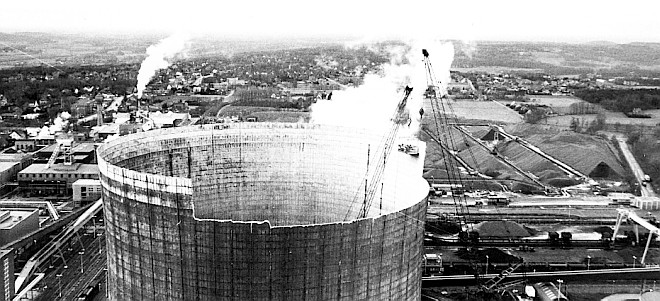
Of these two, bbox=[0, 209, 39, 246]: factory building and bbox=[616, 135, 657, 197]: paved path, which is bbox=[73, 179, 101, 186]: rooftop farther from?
bbox=[616, 135, 657, 197]: paved path

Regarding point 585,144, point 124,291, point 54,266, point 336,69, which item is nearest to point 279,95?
point 336,69

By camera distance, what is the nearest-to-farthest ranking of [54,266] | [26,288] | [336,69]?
[26,288] < [54,266] < [336,69]

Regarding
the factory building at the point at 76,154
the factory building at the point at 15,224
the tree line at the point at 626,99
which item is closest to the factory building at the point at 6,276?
the factory building at the point at 15,224

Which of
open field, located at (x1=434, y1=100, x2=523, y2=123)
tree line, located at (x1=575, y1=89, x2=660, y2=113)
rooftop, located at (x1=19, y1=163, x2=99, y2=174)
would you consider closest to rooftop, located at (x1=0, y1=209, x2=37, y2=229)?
rooftop, located at (x1=19, y1=163, x2=99, y2=174)

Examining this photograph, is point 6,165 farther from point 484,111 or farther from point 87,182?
point 484,111

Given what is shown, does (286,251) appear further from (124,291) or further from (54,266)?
(54,266)

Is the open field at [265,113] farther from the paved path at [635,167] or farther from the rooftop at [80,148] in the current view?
the paved path at [635,167]

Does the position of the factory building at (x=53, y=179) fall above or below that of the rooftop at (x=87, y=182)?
below
